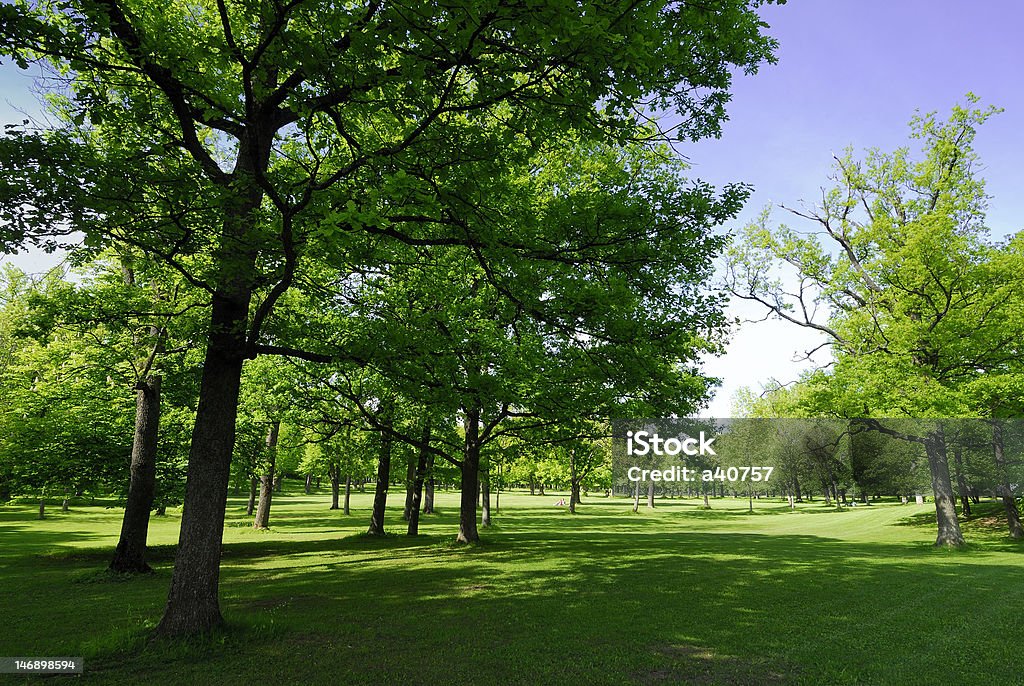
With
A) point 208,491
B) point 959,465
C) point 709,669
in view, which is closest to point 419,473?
point 208,491

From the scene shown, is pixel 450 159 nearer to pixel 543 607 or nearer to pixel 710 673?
pixel 710 673

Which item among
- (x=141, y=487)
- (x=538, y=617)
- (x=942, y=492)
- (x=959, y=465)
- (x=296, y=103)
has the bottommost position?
(x=538, y=617)

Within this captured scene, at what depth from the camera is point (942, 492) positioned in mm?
25828

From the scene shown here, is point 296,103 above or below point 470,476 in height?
above

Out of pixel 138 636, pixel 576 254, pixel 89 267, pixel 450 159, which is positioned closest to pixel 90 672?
pixel 138 636

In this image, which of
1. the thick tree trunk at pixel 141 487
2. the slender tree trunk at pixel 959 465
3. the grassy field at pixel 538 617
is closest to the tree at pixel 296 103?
the grassy field at pixel 538 617

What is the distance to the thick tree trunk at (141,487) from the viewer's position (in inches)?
617

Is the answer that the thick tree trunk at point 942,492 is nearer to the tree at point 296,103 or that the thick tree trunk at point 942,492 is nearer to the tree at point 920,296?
the tree at point 920,296

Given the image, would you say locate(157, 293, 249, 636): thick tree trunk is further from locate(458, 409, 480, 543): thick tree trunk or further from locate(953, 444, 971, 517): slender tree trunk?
locate(953, 444, 971, 517): slender tree trunk

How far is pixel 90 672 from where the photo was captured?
7.49 metres

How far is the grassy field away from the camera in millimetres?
7719

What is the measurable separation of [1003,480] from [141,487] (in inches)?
1413

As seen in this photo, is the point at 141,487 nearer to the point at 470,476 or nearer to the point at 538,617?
the point at 470,476

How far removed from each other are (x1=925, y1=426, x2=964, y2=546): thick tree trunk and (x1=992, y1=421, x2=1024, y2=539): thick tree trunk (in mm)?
2731
